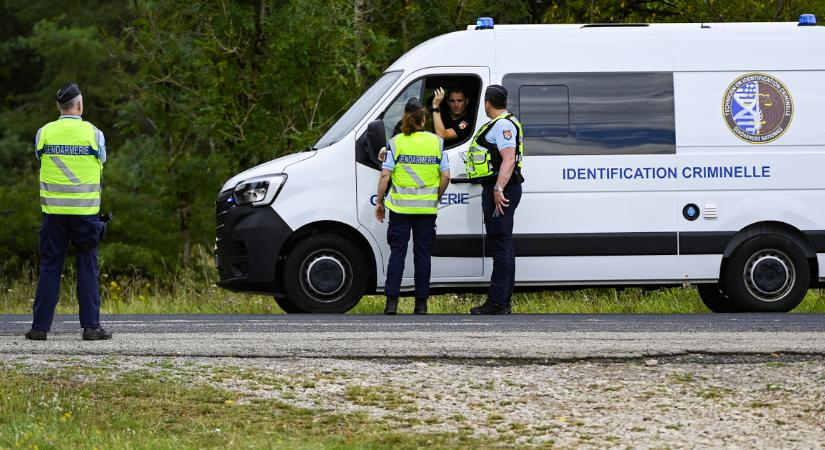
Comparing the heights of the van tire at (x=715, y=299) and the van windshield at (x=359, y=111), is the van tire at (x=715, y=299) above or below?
below

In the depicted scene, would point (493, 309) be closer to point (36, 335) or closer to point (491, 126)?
point (491, 126)

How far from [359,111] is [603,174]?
2.06m

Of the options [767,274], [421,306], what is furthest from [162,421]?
[767,274]

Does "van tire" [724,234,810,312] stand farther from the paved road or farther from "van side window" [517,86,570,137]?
"van side window" [517,86,570,137]

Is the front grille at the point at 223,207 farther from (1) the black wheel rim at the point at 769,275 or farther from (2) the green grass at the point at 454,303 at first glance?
(1) the black wheel rim at the point at 769,275

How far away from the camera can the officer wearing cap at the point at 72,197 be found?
883 cm

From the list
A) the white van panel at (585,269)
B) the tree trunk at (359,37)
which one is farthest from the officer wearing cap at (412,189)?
the tree trunk at (359,37)

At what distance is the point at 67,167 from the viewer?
29.0 ft

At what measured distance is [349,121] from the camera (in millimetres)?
11602

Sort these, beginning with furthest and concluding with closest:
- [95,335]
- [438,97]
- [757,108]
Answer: [757,108] < [438,97] < [95,335]

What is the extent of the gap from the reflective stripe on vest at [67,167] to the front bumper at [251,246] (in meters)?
2.43

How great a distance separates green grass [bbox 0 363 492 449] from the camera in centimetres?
631

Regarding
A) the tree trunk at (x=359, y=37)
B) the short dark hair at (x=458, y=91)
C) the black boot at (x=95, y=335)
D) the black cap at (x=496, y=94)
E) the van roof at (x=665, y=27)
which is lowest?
the black boot at (x=95, y=335)

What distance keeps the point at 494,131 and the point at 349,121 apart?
133cm
